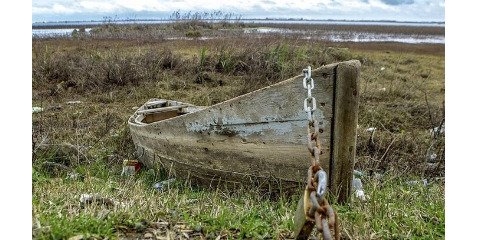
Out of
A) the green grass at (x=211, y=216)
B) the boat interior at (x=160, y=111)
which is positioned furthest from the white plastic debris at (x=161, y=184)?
the boat interior at (x=160, y=111)

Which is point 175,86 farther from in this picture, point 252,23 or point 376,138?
point 252,23

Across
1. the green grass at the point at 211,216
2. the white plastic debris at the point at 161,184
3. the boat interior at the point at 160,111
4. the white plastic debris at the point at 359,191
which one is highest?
the boat interior at the point at 160,111

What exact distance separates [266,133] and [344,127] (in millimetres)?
545

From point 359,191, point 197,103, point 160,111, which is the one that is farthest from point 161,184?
point 197,103

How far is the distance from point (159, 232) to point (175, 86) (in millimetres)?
6951

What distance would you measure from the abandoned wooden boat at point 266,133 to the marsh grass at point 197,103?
17cm

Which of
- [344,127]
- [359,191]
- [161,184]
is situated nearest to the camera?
[344,127]

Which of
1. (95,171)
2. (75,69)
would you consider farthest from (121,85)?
(95,171)

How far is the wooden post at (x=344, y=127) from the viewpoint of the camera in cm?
343

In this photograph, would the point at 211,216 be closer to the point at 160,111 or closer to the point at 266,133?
the point at 266,133

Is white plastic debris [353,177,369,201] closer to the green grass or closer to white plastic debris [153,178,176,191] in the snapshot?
the green grass

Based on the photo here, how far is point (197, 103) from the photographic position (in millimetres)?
8633

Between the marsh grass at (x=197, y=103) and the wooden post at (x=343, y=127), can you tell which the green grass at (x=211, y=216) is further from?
the wooden post at (x=343, y=127)

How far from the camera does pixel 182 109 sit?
6.28 meters
